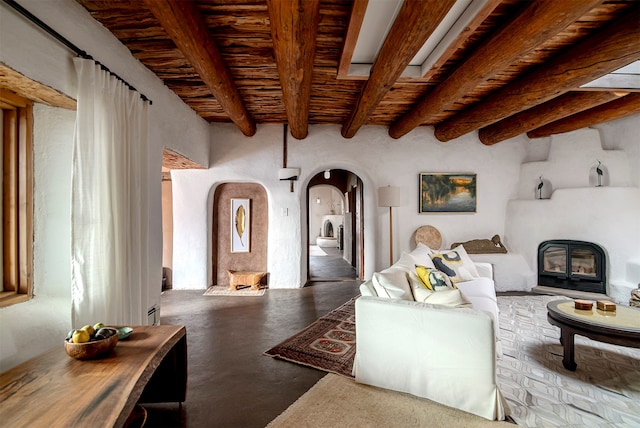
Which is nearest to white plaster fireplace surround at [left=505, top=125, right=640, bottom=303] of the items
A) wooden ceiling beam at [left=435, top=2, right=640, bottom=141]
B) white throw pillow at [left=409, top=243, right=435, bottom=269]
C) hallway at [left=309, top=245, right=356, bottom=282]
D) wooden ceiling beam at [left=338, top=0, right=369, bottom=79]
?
wooden ceiling beam at [left=435, top=2, right=640, bottom=141]

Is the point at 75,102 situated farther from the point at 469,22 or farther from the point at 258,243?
the point at 258,243

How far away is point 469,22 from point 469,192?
385cm

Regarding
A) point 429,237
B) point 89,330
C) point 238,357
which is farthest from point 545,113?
point 89,330

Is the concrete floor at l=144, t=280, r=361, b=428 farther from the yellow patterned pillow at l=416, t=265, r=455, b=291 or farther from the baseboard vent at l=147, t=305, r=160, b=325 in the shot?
the yellow patterned pillow at l=416, t=265, r=455, b=291

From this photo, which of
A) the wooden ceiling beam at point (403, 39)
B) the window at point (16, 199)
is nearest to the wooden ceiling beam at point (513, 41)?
the wooden ceiling beam at point (403, 39)

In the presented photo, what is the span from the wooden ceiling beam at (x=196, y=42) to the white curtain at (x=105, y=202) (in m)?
0.60

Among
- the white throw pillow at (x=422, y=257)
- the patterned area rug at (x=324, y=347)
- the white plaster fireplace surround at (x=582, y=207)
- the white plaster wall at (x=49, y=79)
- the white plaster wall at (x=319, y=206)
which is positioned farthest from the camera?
the white plaster wall at (x=319, y=206)

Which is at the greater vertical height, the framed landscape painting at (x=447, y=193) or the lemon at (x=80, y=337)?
the framed landscape painting at (x=447, y=193)

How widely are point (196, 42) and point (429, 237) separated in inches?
180

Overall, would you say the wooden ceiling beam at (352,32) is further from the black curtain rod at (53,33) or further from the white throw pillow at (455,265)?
the white throw pillow at (455,265)

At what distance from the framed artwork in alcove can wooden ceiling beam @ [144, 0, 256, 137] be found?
225cm

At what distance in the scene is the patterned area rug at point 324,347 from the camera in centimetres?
261

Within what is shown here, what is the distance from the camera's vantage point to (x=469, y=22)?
6.99 ft

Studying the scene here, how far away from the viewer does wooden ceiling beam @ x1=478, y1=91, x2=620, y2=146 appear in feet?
11.7
